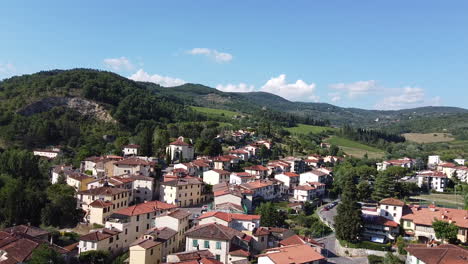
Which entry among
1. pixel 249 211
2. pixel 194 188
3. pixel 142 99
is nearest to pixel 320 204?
pixel 249 211

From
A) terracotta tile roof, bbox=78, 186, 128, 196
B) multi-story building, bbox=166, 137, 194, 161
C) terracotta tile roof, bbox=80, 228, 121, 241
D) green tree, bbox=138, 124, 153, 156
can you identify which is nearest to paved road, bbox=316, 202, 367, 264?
terracotta tile roof, bbox=80, 228, 121, 241

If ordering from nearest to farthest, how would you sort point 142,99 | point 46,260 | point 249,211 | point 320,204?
point 46,260 → point 249,211 → point 320,204 → point 142,99

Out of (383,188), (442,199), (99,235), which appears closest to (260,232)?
(99,235)

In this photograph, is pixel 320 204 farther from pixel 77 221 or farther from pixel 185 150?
pixel 77 221

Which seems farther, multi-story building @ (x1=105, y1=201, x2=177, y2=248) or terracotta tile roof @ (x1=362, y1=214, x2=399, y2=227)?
terracotta tile roof @ (x1=362, y1=214, x2=399, y2=227)

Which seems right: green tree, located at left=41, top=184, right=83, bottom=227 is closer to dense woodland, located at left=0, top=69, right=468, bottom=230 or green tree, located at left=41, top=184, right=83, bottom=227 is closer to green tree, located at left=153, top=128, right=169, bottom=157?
dense woodland, located at left=0, top=69, right=468, bottom=230

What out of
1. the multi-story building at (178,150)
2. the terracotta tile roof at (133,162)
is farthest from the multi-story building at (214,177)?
the multi-story building at (178,150)

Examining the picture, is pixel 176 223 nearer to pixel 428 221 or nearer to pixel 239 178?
pixel 239 178

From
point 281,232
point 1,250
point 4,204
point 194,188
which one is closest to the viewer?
point 1,250
